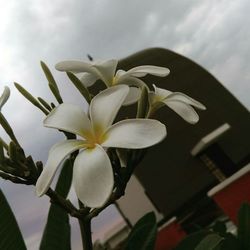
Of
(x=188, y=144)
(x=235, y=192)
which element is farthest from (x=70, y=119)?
(x=188, y=144)

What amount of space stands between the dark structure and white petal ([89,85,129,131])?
254 inches

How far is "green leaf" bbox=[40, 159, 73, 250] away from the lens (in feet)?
2.59

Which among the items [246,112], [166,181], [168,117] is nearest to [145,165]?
[166,181]

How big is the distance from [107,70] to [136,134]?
29 centimetres

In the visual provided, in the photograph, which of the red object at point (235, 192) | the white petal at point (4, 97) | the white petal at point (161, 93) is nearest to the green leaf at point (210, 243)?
the white petal at point (161, 93)

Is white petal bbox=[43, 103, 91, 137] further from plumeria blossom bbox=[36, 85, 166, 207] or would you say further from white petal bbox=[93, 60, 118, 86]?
white petal bbox=[93, 60, 118, 86]

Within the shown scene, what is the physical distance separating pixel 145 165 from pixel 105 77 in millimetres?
6923

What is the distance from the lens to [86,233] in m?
0.71

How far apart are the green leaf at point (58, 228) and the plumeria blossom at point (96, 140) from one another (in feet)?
0.73

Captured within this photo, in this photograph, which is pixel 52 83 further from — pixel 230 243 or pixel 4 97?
pixel 230 243

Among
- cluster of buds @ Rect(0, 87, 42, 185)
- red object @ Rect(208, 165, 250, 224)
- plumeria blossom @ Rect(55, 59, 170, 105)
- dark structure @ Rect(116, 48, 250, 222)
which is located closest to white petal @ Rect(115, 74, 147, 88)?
plumeria blossom @ Rect(55, 59, 170, 105)

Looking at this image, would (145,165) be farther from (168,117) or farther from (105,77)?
(105,77)

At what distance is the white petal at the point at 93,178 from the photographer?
0.54 metres

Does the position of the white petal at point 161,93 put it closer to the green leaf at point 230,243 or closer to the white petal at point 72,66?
the white petal at point 72,66
